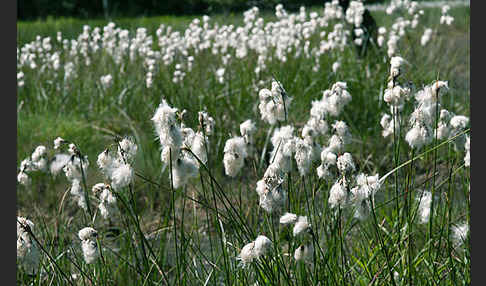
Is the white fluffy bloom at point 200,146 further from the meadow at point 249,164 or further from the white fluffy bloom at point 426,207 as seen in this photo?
the white fluffy bloom at point 426,207

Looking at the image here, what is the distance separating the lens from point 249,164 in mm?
4215

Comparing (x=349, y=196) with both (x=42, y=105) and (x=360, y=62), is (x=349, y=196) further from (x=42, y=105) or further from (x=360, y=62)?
(x=42, y=105)

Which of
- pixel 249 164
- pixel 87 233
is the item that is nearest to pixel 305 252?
pixel 87 233

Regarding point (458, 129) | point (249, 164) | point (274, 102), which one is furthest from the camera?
point (249, 164)

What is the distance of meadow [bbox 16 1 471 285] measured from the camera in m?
1.65

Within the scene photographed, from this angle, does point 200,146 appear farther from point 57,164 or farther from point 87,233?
point 57,164

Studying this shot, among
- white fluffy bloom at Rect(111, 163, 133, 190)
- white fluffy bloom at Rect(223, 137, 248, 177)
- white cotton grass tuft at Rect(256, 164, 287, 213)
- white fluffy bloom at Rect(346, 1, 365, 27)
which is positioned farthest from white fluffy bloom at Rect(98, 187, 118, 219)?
white fluffy bloom at Rect(346, 1, 365, 27)

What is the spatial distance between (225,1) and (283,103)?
37.6ft

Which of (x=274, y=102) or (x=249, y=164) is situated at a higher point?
(x=274, y=102)

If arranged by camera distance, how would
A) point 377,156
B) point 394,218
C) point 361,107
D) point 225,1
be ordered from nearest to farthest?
point 394,218, point 377,156, point 361,107, point 225,1

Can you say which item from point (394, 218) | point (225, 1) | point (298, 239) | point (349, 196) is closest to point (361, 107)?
point (394, 218)

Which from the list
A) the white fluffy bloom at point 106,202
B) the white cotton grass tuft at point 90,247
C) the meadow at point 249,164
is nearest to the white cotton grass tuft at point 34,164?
the meadow at point 249,164

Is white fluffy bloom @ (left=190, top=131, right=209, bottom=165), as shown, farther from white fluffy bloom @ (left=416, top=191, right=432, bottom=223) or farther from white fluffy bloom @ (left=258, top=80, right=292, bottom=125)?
white fluffy bloom @ (left=416, top=191, right=432, bottom=223)

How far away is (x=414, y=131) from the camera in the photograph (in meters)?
1.67
